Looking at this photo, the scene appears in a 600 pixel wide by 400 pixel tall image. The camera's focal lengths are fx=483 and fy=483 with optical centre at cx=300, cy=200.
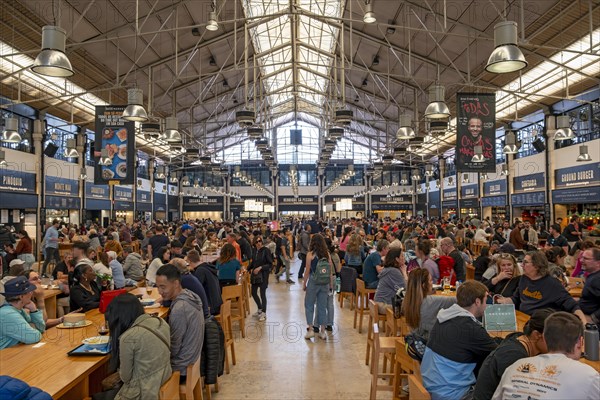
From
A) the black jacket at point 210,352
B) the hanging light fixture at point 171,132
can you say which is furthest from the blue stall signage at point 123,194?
the black jacket at point 210,352

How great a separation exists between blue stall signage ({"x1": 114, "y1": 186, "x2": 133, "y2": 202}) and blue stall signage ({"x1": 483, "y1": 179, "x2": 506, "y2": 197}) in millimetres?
19503

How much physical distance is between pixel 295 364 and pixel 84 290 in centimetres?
261

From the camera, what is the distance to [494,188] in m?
24.0

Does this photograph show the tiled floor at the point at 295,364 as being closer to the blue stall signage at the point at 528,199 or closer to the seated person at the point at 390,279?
the seated person at the point at 390,279

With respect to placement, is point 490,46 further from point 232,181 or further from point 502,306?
point 232,181

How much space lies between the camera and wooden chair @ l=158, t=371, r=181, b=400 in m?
3.09

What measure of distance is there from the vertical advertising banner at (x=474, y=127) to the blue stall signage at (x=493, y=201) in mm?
12683

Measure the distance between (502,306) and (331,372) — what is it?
2.23 metres

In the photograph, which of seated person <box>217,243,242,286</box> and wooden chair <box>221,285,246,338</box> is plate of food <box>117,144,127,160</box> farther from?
wooden chair <box>221,285,246,338</box>

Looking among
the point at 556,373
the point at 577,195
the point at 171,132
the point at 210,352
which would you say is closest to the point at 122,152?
the point at 171,132

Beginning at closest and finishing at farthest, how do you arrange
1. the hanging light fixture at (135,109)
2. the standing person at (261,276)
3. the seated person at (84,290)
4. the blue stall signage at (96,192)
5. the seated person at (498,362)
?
1. the seated person at (498,362)
2. the seated person at (84,290)
3. the hanging light fixture at (135,109)
4. the standing person at (261,276)
5. the blue stall signage at (96,192)

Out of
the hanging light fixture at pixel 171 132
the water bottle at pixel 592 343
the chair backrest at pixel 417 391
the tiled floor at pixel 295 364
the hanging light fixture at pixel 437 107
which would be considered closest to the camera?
the chair backrest at pixel 417 391

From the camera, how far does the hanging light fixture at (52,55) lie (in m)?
5.04

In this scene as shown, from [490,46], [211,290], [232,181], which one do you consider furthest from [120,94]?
[232,181]
